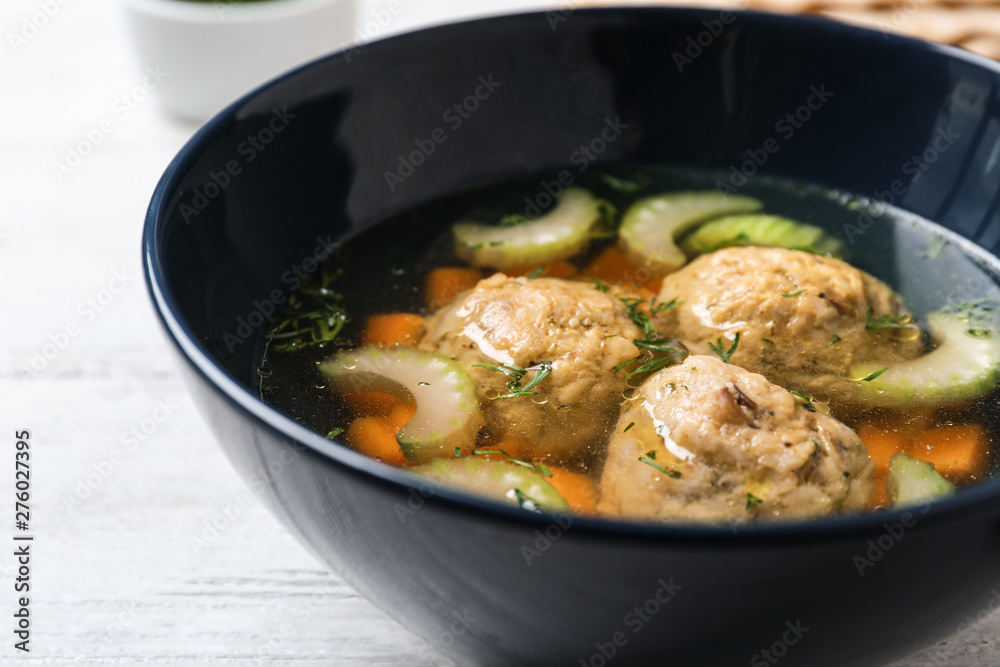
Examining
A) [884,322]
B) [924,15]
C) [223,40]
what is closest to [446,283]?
[884,322]

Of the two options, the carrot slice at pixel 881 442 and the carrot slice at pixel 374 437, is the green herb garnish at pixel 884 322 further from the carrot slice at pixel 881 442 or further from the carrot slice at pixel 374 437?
the carrot slice at pixel 374 437

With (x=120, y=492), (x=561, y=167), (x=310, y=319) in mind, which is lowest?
(x=120, y=492)

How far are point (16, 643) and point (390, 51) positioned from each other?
55.5 inches

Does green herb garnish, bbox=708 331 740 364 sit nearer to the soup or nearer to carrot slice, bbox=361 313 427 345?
the soup

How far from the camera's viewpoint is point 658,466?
4.93ft

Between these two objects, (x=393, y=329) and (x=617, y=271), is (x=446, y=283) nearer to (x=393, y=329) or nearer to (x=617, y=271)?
(x=393, y=329)

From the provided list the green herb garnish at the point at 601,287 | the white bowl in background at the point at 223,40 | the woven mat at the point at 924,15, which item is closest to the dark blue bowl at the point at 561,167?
the green herb garnish at the point at 601,287

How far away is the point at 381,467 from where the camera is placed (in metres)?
1.10

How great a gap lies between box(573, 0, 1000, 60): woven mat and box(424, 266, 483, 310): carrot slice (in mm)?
1268

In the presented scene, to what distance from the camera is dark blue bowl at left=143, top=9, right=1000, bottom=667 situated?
1.10 meters

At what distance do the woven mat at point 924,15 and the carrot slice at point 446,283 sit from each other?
127 cm

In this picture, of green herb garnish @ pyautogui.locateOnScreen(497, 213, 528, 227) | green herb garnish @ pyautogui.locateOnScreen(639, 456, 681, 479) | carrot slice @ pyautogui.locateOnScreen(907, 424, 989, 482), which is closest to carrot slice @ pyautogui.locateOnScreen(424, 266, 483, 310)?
green herb garnish @ pyautogui.locateOnScreen(497, 213, 528, 227)

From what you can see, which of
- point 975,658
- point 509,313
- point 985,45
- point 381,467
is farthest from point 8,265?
point 985,45

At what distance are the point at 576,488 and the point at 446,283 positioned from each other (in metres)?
0.69
